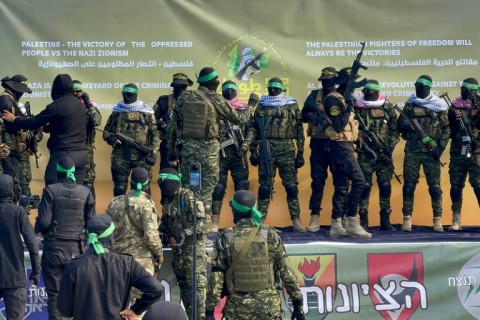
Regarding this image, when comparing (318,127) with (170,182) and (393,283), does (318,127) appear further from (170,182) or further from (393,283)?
(170,182)

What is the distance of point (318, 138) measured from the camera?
42.6 ft

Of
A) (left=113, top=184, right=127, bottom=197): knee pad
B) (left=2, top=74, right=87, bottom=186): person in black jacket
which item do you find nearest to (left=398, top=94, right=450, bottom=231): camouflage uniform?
(left=113, top=184, right=127, bottom=197): knee pad

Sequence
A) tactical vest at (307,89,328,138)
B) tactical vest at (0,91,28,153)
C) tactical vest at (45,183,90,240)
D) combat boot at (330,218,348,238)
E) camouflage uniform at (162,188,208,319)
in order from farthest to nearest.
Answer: tactical vest at (0,91,28,153) < tactical vest at (307,89,328,138) < combat boot at (330,218,348,238) < camouflage uniform at (162,188,208,319) < tactical vest at (45,183,90,240)

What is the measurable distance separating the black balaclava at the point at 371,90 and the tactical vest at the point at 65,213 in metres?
4.80

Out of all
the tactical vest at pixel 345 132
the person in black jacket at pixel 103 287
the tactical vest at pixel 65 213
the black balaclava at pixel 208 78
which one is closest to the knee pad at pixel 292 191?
the tactical vest at pixel 345 132

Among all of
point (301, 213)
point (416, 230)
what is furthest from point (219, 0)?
point (416, 230)

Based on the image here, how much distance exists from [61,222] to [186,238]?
1.27 meters

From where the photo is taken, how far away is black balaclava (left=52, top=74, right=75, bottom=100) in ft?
36.2

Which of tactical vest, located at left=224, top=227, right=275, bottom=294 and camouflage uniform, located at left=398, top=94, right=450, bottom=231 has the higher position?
camouflage uniform, located at left=398, top=94, right=450, bottom=231

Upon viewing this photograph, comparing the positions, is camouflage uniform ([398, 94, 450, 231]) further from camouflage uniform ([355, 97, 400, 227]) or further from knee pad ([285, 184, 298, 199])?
knee pad ([285, 184, 298, 199])

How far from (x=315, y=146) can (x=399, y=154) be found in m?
1.68

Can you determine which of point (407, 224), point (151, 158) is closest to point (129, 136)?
point (151, 158)

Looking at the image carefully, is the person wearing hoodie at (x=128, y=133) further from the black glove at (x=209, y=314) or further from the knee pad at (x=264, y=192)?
the black glove at (x=209, y=314)

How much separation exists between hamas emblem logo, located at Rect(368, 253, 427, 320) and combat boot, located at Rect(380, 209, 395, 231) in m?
2.08
